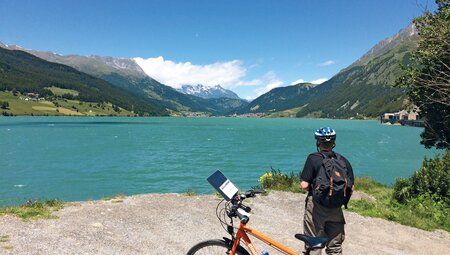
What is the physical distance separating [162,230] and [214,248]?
568 centimetres

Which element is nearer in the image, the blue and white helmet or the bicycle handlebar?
the bicycle handlebar

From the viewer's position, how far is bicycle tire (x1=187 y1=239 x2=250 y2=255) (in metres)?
6.18

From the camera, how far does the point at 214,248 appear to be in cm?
639

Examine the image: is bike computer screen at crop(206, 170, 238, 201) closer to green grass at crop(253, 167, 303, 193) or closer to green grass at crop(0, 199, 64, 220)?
green grass at crop(0, 199, 64, 220)

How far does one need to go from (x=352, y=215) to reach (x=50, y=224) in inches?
457

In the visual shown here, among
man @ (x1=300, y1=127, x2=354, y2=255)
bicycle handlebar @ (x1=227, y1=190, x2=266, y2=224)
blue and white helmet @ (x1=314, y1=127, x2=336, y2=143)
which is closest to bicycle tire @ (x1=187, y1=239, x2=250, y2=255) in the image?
bicycle handlebar @ (x1=227, y1=190, x2=266, y2=224)

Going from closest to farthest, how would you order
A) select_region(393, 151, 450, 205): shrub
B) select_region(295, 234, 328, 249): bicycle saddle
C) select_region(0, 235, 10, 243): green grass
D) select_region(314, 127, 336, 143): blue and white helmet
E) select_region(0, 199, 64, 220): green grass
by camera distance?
select_region(295, 234, 328, 249): bicycle saddle, select_region(314, 127, 336, 143): blue and white helmet, select_region(0, 235, 10, 243): green grass, select_region(0, 199, 64, 220): green grass, select_region(393, 151, 450, 205): shrub

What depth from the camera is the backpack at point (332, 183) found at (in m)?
6.13

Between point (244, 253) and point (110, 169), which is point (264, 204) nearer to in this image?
point (244, 253)

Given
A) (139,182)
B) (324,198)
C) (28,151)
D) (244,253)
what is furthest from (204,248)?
(28,151)

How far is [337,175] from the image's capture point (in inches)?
241

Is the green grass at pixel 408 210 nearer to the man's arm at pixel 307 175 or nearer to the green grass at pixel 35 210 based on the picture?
the man's arm at pixel 307 175

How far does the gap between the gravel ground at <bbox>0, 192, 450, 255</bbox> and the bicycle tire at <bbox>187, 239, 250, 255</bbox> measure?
11.3 ft

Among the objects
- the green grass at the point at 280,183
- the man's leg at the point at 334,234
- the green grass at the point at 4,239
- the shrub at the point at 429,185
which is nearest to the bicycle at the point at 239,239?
the man's leg at the point at 334,234
